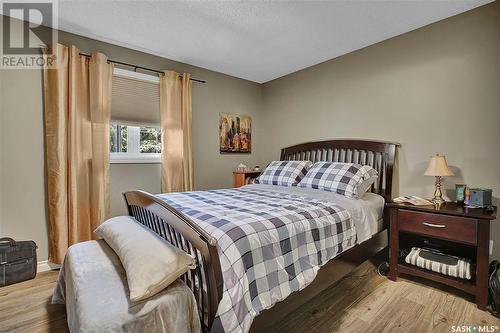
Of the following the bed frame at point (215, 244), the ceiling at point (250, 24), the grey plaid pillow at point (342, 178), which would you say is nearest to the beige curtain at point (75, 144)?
the ceiling at point (250, 24)

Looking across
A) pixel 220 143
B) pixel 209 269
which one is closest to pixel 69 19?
pixel 220 143

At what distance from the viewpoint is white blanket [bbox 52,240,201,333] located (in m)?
1.05

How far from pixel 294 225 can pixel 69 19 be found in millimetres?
2777

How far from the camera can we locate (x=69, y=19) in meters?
2.38

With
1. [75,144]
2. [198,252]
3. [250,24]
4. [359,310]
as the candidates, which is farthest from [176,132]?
[359,310]

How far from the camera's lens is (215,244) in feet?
3.72

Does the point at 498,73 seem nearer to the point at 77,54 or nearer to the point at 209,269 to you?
the point at 209,269

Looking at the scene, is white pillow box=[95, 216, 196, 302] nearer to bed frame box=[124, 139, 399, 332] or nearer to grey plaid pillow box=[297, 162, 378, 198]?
bed frame box=[124, 139, 399, 332]

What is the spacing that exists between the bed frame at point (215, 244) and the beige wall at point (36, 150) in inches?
37.0

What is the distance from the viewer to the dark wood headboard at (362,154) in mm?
Result: 2750

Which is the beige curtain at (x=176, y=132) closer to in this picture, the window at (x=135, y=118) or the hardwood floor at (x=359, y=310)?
the window at (x=135, y=118)

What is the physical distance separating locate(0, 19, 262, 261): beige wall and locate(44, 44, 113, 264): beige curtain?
95 millimetres

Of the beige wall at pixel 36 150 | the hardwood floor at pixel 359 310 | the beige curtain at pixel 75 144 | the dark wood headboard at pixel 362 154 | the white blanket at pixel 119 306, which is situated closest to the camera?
the white blanket at pixel 119 306

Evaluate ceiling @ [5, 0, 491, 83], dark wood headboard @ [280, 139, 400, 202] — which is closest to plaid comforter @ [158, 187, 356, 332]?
dark wood headboard @ [280, 139, 400, 202]
